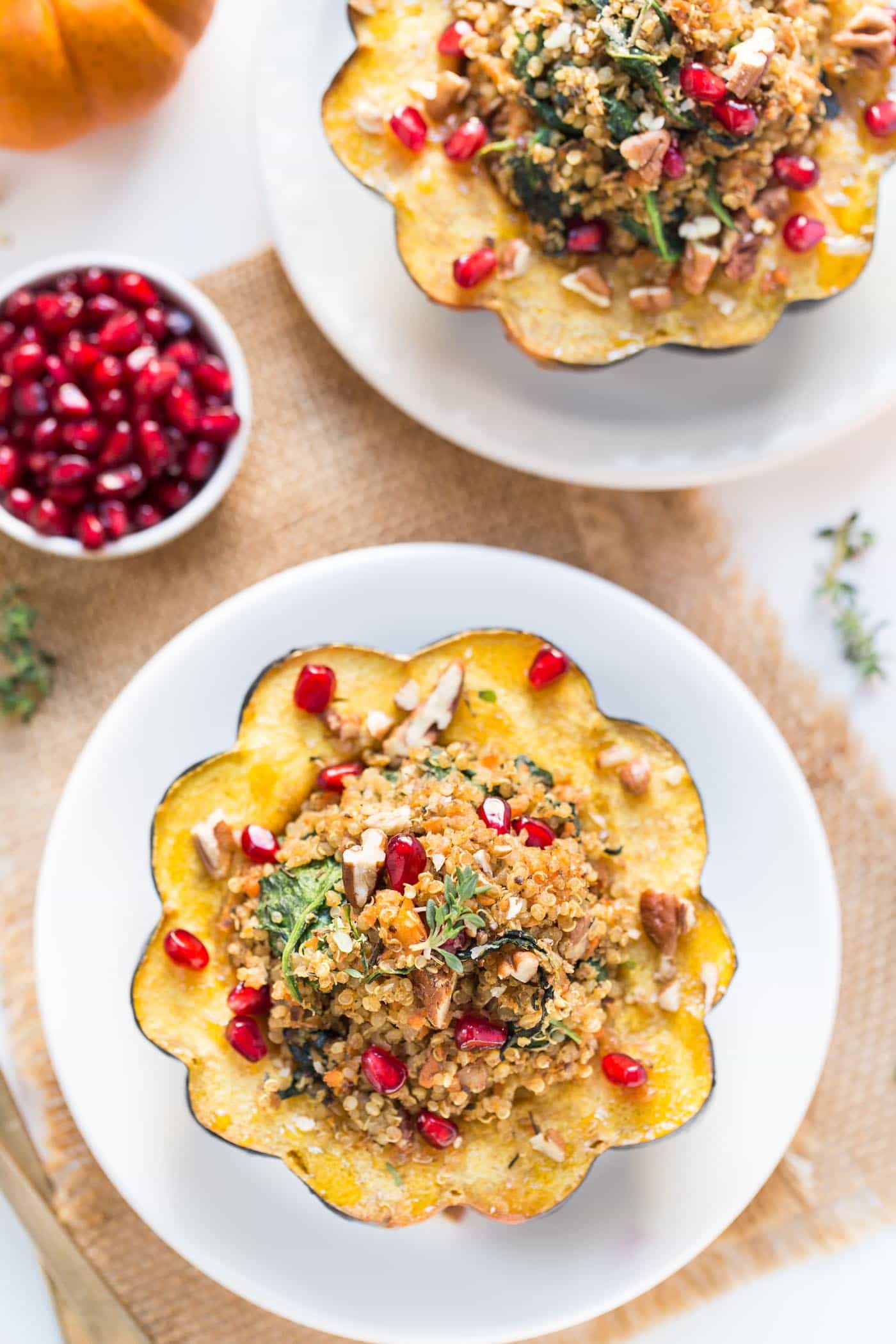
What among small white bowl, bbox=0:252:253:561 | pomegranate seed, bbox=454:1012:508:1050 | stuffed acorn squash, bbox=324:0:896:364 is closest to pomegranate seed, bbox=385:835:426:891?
pomegranate seed, bbox=454:1012:508:1050

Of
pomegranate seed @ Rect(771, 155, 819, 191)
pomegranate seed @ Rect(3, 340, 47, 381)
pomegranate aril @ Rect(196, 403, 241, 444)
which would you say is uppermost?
pomegranate seed @ Rect(771, 155, 819, 191)

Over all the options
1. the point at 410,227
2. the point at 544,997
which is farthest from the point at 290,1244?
the point at 410,227

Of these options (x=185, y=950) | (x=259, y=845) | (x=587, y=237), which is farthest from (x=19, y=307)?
(x=185, y=950)

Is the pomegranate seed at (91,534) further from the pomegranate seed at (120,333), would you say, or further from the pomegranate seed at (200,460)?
the pomegranate seed at (120,333)

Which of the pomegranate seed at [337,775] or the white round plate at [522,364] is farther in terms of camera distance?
the white round plate at [522,364]

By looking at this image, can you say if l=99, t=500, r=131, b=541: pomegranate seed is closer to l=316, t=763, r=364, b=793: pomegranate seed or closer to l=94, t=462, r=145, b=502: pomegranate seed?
l=94, t=462, r=145, b=502: pomegranate seed

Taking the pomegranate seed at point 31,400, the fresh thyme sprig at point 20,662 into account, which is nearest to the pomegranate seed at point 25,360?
the pomegranate seed at point 31,400

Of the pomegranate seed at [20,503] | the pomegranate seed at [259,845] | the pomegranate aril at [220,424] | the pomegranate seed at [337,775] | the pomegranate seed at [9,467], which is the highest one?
the pomegranate aril at [220,424]
